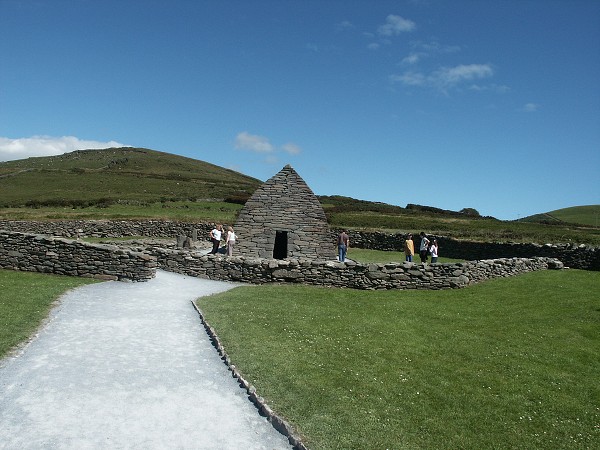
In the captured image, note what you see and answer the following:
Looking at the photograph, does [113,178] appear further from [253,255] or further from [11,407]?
[11,407]

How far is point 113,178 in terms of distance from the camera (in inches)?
3497

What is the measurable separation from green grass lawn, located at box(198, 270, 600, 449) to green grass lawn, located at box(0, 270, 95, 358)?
4.65 m

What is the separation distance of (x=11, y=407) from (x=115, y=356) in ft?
9.19

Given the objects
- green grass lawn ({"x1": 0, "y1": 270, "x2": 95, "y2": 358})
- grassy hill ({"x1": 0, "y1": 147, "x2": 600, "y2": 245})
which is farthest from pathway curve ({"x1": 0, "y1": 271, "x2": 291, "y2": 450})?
grassy hill ({"x1": 0, "y1": 147, "x2": 600, "y2": 245})

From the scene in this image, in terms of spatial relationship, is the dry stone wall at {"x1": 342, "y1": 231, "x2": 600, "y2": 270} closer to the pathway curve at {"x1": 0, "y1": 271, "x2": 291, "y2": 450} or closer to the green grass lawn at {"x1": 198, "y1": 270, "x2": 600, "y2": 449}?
the green grass lawn at {"x1": 198, "y1": 270, "x2": 600, "y2": 449}

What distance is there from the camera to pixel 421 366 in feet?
33.9

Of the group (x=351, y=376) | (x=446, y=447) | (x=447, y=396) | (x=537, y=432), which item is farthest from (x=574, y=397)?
(x=351, y=376)

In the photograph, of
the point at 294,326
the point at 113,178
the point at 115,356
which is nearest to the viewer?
the point at 115,356

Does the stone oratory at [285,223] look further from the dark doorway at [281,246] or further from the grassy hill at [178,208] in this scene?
the grassy hill at [178,208]

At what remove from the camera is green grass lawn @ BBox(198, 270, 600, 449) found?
7555 mm

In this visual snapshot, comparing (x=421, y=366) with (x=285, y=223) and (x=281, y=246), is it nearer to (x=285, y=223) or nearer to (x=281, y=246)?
(x=285, y=223)

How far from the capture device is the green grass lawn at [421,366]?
7555 mm

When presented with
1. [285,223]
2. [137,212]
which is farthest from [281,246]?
[137,212]

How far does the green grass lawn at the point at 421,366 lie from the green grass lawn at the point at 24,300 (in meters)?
4.65
